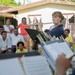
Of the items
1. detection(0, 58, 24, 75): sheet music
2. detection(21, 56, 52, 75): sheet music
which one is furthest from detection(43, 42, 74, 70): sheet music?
detection(0, 58, 24, 75): sheet music

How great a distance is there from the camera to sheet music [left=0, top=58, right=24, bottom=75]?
449 cm

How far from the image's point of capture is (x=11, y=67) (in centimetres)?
457

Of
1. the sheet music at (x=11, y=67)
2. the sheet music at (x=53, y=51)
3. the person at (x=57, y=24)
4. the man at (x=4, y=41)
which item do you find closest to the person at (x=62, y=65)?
the sheet music at (x=53, y=51)

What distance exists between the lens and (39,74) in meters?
4.58

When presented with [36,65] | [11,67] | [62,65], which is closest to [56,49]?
[36,65]

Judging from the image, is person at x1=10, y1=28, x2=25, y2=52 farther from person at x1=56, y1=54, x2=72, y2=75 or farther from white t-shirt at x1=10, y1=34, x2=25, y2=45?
person at x1=56, y1=54, x2=72, y2=75

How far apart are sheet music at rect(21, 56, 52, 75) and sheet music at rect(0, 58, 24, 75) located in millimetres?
87

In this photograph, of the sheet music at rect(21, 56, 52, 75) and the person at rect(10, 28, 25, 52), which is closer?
the sheet music at rect(21, 56, 52, 75)

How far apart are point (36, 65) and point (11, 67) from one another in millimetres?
324

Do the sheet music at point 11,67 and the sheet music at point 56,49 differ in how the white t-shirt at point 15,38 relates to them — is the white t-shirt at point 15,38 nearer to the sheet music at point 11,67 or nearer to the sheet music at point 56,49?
the sheet music at point 56,49

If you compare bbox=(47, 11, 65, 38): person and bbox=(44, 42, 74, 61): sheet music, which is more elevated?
bbox=(47, 11, 65, 38): person

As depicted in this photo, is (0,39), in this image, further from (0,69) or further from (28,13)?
(28,13)

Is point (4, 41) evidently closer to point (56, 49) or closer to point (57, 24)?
point (57, 24)

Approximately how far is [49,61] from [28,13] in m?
17.2
